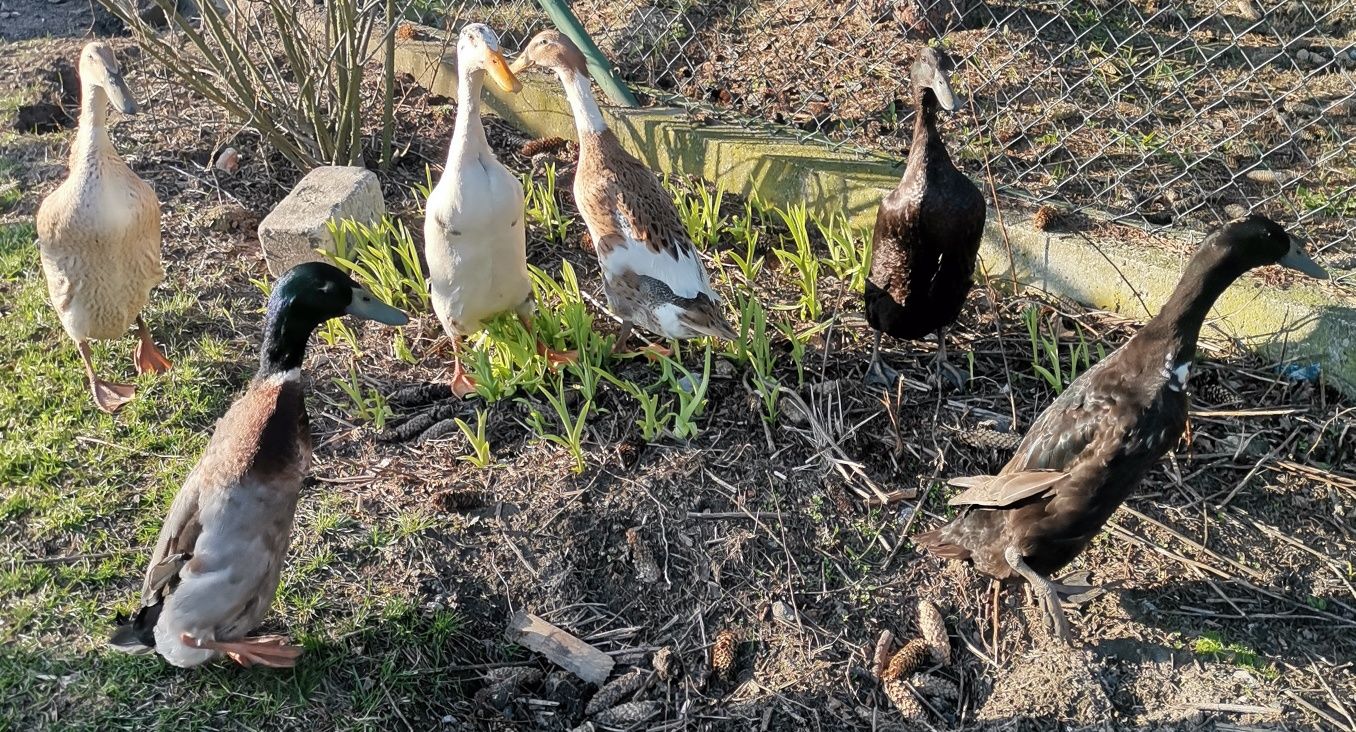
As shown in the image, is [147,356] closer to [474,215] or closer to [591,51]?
[474,215]

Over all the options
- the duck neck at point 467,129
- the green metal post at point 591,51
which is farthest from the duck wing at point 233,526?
the green metal post at point 591,51

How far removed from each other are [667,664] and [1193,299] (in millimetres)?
1734

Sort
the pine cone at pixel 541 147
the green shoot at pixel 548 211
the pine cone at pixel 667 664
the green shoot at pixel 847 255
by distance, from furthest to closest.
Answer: the pine cone at pixel 541 147 → the green shoot at pixel 548 211 → the green shoot at pixel 847 255 → the pine cone at pixel 667 664

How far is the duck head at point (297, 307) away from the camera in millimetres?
2789

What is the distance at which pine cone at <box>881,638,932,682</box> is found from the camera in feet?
9.34

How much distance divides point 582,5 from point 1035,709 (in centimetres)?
452

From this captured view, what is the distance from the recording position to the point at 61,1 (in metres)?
6.83

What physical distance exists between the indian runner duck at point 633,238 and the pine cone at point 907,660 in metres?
1.17

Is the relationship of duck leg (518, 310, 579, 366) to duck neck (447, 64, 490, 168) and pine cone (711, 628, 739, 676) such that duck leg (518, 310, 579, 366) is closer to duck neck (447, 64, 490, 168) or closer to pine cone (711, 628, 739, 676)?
duck neck (447, 64, 490, 168)

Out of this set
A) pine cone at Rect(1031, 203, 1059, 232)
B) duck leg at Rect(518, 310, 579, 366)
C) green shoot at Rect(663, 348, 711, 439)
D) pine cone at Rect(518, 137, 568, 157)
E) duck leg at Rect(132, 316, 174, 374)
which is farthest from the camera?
pine cone at Rect(518, 137, 568, 157)

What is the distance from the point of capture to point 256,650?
2.73m

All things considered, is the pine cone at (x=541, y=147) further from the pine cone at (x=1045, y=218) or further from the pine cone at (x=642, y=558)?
the pine cone at (x=642, y=558)

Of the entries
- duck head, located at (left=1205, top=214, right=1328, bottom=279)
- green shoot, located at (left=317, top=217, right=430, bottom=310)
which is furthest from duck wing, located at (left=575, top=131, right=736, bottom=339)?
duck head, located at (left=1205, top=214, right=1328, bottom=279)

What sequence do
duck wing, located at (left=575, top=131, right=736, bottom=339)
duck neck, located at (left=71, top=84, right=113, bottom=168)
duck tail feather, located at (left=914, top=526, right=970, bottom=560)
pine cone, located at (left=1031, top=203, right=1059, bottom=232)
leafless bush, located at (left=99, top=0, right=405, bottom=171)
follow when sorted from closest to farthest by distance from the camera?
duck tail feather, located at (left=914, top=526, right=970, bottom=560) → duck wing, located at (left=575, top=131, right=736, bottom=339) → duck neck, located at (left=71, top=84, right=113, bottom=168) → pine cone, located at (left=1031, top=203, right=1059, bottom=232) → leafless bush, located at (left=99, top=0, right=405, bottom=171)
